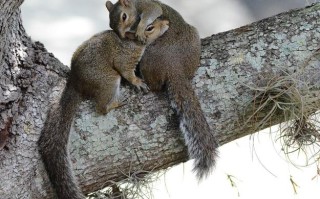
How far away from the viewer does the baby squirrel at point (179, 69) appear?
1.95 m

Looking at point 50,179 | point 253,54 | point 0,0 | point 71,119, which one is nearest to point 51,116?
point 71,119

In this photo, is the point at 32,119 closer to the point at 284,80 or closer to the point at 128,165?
the point at 128,165

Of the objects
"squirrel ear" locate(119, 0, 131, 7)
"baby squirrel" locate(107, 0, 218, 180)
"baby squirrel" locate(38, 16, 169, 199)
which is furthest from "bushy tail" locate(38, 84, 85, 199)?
"squirrel ear" locate(119, 0, 131, 7)

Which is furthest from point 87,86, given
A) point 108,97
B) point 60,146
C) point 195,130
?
point 195,130

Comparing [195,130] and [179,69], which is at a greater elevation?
[179,69]

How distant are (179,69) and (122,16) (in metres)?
0.31

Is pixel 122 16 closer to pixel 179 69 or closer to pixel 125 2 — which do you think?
pixel 125 2

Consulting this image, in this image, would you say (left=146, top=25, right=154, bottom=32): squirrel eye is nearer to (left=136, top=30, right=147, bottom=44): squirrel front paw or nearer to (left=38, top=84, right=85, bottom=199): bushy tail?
(left=136, top=30, right=147, bottom=44): squirrel front paw

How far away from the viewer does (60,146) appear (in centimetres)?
194

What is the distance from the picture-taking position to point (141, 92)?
199 centimetres

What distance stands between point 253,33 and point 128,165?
0.56 metres

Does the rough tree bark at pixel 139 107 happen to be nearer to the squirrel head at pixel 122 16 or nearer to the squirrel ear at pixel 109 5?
the squirrel head at pixel 122 16

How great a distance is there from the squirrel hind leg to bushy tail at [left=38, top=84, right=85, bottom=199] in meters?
0.07

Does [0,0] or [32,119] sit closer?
[0,0]
